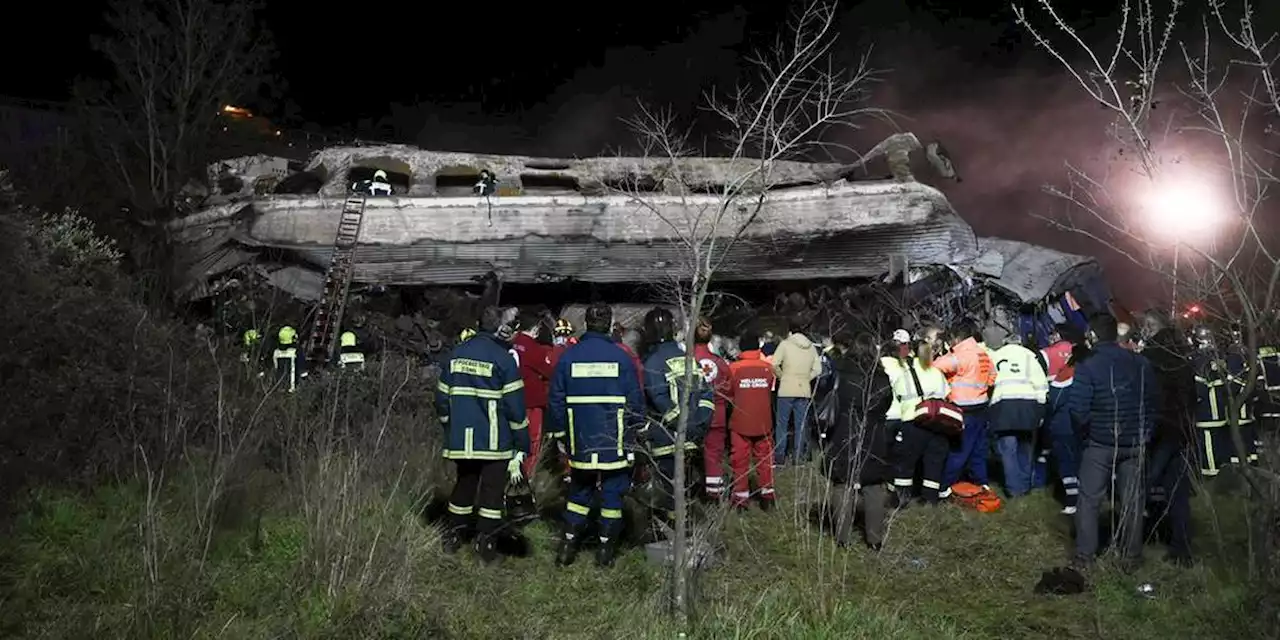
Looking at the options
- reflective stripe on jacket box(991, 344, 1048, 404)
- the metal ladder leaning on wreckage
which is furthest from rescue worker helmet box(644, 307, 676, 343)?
the metal ladder leaning on wreckage

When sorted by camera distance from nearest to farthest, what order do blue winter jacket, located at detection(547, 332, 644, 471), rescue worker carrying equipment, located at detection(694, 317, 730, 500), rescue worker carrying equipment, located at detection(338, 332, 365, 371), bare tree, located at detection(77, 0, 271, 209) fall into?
blue winter jacket, located at detection(547, 332, 644, 471)
rescue worker carrying equipment, located at detection(694, 317, 730, 500)
rescue worker carrying equipment, located at detection(338, 332, 365, 371)
bare tree, located at detection(77, 0, 271, 209)

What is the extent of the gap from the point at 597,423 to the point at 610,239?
25.6 feet

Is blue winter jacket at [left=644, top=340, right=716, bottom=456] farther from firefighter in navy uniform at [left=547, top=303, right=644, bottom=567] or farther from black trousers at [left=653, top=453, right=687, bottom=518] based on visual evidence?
firefighter in navy uniform at [left=547, top=303, right=644, bottom=567]

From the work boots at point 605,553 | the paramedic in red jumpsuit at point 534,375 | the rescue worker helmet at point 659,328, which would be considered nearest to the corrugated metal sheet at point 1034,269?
the paramedic in red jumpsuit at point 534,375

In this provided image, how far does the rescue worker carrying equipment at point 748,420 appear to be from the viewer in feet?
22.1

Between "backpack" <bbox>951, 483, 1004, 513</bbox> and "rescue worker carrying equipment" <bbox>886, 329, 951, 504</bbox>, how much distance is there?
1.24 ft

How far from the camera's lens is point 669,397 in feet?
19.2

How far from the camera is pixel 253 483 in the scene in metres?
5.70

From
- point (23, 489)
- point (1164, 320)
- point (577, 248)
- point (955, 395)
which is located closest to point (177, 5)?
point (577, 248)

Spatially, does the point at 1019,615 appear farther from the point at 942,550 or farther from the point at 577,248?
the point at 577,248

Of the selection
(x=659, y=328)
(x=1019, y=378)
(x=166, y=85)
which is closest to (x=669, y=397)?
(x=659, y=328)

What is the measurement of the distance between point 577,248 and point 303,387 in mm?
5701

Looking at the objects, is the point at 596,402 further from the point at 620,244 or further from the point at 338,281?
the point at 338,281

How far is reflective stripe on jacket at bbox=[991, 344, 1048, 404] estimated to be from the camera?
745cm
